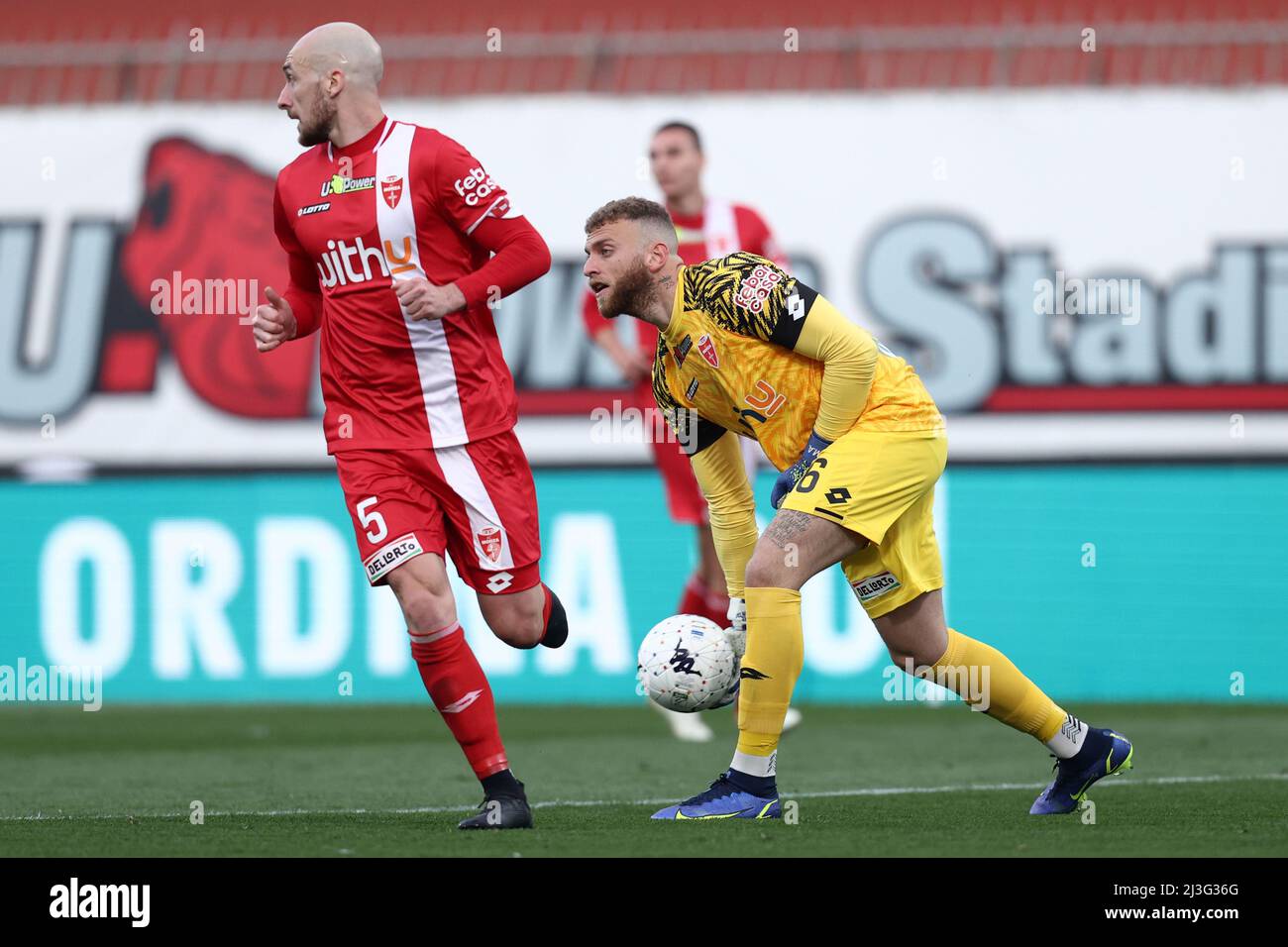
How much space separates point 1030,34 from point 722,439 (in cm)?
791

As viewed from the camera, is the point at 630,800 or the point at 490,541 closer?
the point at 490,541

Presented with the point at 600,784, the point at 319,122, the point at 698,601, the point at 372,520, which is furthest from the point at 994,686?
the point at 698,601

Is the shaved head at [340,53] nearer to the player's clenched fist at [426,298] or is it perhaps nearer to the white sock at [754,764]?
the player's clenched fist at [426,298]

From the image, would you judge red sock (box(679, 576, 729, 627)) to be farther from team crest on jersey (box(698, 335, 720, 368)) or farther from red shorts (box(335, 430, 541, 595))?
team crest on jersey (box(698, 335, 720, 368))

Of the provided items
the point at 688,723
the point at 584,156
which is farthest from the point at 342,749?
the point at 584,156

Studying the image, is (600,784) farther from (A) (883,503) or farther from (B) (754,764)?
(A) (883,503)

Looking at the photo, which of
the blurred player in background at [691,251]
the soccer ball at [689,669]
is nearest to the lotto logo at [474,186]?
the soccer ball at [689,669]

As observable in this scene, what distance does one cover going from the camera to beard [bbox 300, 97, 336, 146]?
20.0 feet

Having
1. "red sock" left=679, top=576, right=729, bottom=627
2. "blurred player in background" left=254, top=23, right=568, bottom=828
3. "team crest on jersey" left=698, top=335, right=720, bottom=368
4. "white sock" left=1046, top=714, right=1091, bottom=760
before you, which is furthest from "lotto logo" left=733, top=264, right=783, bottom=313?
"red sock" left=679, top=576, right=729, bottom=627

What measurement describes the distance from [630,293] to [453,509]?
92 cm

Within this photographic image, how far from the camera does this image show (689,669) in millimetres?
5961

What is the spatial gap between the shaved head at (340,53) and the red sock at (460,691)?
1.85 meters

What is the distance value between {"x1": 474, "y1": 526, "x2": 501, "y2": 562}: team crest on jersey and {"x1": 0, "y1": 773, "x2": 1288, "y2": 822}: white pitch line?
3.23 ft

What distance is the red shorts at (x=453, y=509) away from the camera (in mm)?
5898
